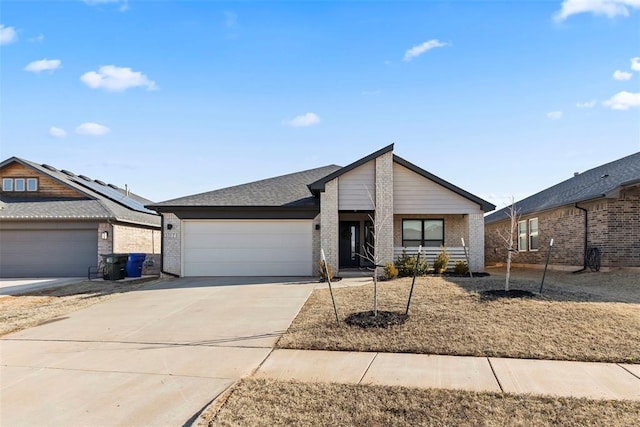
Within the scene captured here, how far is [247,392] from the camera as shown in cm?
477

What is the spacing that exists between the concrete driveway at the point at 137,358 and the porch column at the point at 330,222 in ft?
14.7

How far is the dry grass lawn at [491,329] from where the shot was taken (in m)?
6.18

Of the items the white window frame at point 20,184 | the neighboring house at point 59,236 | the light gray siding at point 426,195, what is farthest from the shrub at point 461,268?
the white window frame at point 20,184

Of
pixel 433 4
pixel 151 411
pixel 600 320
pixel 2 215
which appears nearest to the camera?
pixel 151 411

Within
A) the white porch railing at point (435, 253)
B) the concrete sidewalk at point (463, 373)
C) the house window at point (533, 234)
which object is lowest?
the concrete sidewalk at point (463, 373)

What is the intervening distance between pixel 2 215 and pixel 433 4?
1899 centimetres

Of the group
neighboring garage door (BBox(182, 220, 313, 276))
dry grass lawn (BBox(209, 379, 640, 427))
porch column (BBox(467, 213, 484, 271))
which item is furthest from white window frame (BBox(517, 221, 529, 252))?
dry grass lawn (BBox(209, 379, 640, 427))

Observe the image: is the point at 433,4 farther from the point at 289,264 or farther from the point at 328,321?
the point at 289,264

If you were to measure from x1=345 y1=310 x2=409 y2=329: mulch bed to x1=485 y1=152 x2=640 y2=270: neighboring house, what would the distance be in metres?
10.5

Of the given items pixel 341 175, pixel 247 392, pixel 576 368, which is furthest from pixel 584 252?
pixel 247 392

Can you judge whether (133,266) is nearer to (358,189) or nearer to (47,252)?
(47,252)

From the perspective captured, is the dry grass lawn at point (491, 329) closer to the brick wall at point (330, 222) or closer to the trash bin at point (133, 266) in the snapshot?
the brick wall at point (330, 222)

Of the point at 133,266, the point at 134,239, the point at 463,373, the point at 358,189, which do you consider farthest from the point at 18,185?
the point at 463,373

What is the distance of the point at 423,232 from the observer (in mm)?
17656
